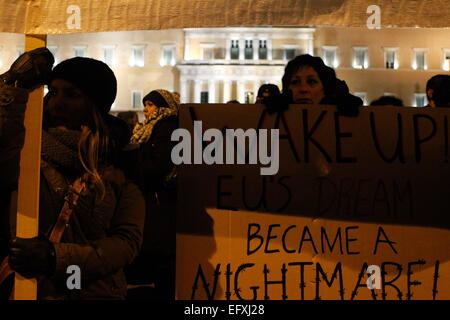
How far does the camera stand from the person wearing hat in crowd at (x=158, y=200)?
3.06 meters

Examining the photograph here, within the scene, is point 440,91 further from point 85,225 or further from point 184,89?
point 184,89

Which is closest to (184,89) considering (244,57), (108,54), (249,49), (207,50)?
(207,50)

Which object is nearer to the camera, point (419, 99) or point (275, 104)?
point (275, 104)

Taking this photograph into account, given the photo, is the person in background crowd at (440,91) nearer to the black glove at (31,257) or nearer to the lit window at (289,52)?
the black glove at (31,257)

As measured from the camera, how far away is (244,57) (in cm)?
4606

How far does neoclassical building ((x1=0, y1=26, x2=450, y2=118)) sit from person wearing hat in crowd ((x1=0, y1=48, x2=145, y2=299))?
41.7 m

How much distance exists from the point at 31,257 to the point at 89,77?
73 cm

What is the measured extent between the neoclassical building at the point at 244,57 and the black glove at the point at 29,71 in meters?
41.8

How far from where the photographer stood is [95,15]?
2.30 metres

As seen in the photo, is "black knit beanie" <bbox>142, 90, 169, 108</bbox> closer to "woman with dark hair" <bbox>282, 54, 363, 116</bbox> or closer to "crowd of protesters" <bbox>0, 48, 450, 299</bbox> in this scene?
"woman with dark hair" <bbox>282, 54, 363, 116</bbox>

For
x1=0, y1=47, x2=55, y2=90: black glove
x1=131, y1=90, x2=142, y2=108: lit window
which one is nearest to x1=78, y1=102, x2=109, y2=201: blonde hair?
x1=0, y1=47, x2=55, y2=90: black glove

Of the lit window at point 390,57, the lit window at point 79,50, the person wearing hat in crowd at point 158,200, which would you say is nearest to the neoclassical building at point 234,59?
the lit window at point 390,57
